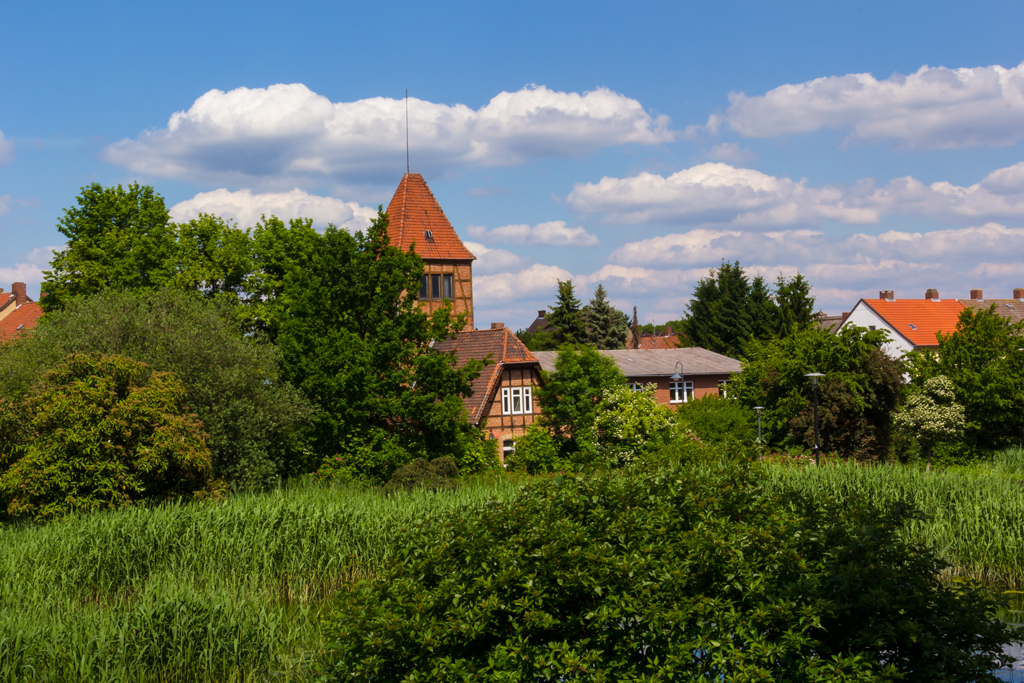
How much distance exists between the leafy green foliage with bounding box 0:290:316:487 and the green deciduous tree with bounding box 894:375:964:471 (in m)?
24.8

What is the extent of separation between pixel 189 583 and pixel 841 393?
25622 millimetres

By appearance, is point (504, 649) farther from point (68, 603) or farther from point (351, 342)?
point (351, 342)

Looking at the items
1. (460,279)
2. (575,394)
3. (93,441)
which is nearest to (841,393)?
(575,394)

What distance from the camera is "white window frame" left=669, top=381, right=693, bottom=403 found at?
174ft

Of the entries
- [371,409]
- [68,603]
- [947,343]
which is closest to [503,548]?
[68,603]

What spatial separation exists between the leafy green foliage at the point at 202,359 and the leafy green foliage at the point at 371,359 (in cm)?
201

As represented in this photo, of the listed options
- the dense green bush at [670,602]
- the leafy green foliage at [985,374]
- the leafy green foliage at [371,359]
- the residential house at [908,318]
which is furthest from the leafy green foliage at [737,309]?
the dense green bush at [670,602]

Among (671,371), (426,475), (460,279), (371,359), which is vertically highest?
(460,279)

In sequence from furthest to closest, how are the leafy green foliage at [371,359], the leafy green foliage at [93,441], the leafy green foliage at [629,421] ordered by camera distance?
the leafy green foliage at [629,421] → the leafy green foliage at [371,359] → the leafy green foliage at [93,441]

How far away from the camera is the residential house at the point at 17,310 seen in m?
66.5

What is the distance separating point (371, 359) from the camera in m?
27.2

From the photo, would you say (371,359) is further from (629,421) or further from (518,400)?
(518,400)

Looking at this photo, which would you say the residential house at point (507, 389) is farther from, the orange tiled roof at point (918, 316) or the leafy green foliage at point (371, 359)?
the orange tiled roof at point (918, 316)

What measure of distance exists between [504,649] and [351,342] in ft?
72.9
